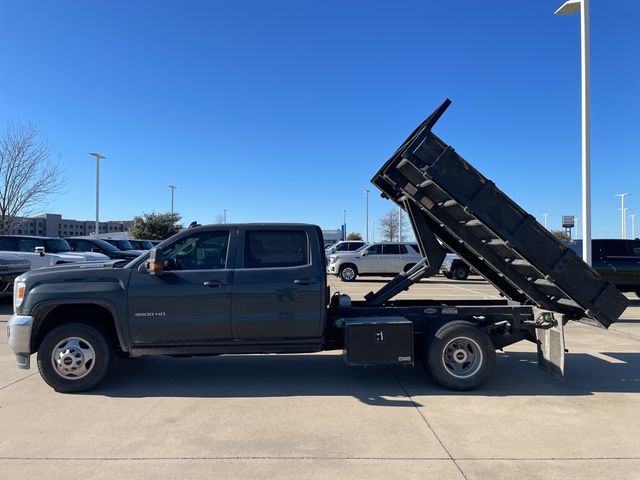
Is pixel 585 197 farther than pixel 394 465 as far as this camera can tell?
Yes

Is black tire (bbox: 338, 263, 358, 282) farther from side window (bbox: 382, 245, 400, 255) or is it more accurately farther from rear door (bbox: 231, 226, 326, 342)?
rear door (bbox: 231, 226, 326, 342)

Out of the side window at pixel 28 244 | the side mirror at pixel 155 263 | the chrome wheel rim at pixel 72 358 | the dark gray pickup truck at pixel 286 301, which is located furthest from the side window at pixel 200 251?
the side window at pixel 28 244

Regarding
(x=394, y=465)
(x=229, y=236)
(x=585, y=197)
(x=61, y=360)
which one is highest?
(x=585, y=197)

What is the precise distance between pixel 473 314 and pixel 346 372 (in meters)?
1.86

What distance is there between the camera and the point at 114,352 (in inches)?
235

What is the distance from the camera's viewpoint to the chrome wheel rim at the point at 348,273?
24062 mm

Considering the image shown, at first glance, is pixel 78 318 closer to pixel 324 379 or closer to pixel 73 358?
pixel 73 358

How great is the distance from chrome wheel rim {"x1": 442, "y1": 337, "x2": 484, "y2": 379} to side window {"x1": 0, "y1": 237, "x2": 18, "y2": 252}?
13669mm

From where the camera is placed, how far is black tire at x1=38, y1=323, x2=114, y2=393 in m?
A: 5.75

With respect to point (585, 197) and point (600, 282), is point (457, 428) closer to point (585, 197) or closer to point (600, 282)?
point (600, 282)

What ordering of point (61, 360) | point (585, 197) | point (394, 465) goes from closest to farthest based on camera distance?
point (394, 465) → point (61, 360) → point (585, 197)

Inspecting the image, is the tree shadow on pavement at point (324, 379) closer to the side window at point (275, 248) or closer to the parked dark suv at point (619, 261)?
the side window at point (275, 248)

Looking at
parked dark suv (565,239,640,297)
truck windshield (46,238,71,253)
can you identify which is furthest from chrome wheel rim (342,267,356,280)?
truck windshield (46,238,71,253)

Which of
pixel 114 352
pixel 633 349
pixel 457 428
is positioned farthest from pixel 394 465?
Result: pixel 633 349
